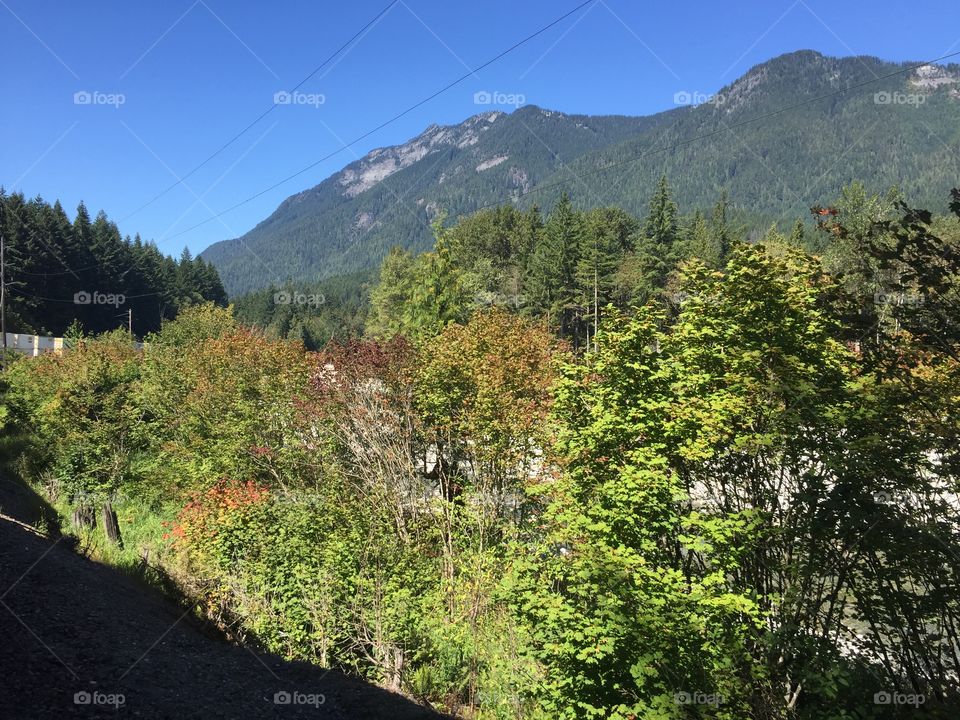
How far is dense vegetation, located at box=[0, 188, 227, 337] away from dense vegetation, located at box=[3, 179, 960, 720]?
56957 millimetres

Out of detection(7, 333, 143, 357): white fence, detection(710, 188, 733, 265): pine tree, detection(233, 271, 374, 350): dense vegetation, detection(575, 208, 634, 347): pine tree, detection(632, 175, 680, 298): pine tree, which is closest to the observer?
detection(7, 333, 143, 357): white fence

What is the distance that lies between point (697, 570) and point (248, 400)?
1516cm

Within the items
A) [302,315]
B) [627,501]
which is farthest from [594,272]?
[302,315]

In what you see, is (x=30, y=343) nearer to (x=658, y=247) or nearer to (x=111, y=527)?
(x=111, y=527)

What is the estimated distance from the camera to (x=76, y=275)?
273ft

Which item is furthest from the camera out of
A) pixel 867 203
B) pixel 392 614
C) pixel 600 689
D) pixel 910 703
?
pixel 867 203

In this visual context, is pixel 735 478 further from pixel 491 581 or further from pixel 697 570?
pixel 491 581

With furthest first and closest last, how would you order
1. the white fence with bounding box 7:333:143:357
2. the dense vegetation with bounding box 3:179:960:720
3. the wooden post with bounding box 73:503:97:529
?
the white fence with bounding box 7:333:143:357 < the wooden post with bounding box 73:503:97:529 < the dense vegetation with bounding box 3:179:960:720

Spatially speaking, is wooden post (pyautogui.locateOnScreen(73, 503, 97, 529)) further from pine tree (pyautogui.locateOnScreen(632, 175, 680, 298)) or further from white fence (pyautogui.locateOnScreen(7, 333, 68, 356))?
pine tree (pyautogui.locateOnScreen(632, 175, 680, 298))

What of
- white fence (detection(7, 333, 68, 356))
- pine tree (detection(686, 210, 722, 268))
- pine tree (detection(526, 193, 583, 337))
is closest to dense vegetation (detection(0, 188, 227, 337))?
white fence (detection(7, 333, 68, 356))

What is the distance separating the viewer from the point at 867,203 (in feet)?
218

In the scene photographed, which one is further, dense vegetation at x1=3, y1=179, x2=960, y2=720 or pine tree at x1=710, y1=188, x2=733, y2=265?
pine tree at x1=710, y1=188, x2=733, y2=265

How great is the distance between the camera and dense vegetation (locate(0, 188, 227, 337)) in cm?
7375

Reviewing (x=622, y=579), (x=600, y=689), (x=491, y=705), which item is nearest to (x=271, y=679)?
(x=491, y=705)
